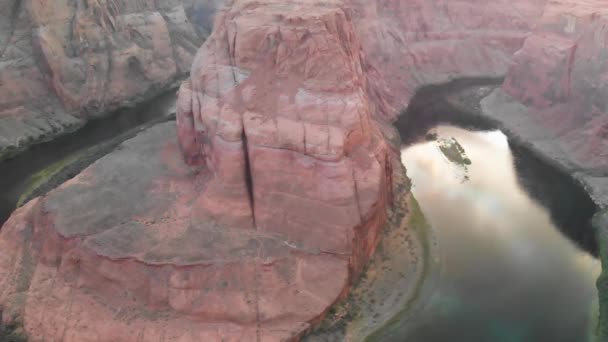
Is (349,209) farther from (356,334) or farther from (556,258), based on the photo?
(556,258)

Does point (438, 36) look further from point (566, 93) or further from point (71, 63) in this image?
point (71, 63)

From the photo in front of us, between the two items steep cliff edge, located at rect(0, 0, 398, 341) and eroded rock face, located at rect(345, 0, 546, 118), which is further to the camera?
eroded rock face, located at rect(345, 0, 546, 118)

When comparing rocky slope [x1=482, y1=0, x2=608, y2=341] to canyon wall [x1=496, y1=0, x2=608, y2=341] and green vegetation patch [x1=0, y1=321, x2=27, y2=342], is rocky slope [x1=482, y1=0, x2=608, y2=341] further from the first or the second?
green vegetation patch [x1=0, y1=321, x2=27, y2=342]

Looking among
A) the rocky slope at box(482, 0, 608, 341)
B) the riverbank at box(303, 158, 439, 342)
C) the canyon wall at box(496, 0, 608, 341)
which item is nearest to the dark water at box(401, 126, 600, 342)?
the riverbank at box(303, 158, 439, 342)

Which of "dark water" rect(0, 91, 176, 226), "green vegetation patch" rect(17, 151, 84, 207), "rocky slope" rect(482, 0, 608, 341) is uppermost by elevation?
A: "rocky slope" rect(482, 0, 608, 341)

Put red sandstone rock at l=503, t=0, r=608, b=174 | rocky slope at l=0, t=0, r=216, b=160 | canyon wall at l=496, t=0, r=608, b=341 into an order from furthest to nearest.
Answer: rocky slope at l=0, t=0, r=216, b=160, red sandstone rock at l=503, t=0, r=608, b=174, canyon wall at l=496, t=0, r=608, b=341

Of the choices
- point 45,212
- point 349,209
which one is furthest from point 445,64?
point 45,212

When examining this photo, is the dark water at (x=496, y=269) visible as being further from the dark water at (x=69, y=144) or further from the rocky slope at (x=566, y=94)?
the dark water at (x=69, y=144)
